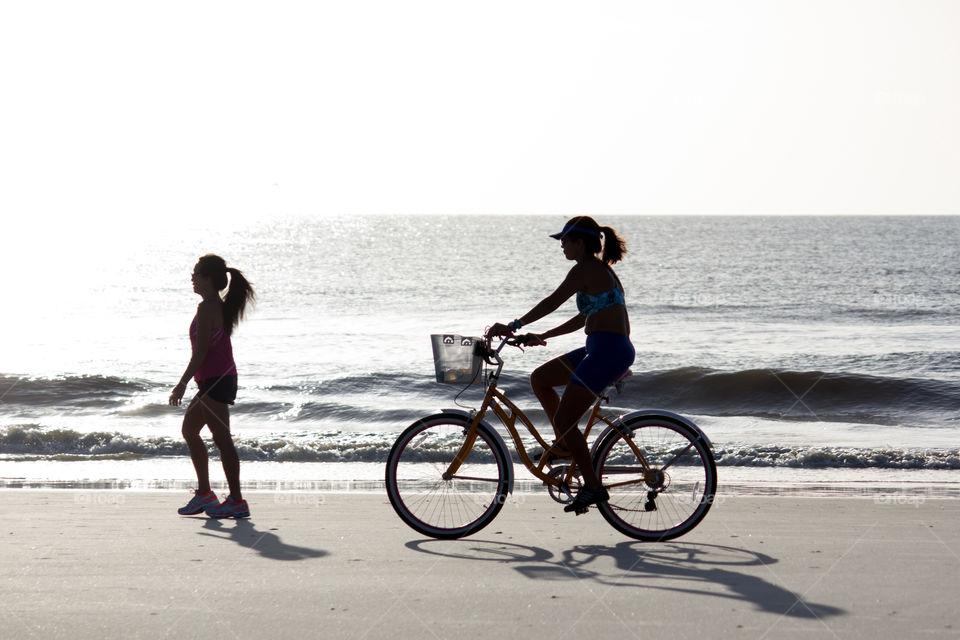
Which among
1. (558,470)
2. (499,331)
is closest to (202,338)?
(499,331)

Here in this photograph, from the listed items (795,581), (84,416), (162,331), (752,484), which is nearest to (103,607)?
(795,581)

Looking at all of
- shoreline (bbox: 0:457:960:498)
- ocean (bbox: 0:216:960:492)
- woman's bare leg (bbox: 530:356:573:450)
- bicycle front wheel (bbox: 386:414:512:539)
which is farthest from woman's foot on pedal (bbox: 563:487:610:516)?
ocean (bbox: 0:216:960:492)

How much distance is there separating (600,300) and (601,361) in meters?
0.34

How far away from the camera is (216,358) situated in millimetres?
6234

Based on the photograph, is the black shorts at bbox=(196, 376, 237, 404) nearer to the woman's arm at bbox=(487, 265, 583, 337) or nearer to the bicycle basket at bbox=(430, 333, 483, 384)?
the bicycle basket at bbox=(430, 333, 483, 384)

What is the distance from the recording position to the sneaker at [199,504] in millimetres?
6341

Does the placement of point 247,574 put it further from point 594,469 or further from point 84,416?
point 84,416

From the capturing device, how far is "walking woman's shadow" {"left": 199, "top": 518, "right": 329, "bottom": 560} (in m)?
5.30

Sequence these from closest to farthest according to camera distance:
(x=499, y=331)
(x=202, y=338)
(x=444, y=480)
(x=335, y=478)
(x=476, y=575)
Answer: (x=476, y=575) < (x=499, y=331) < (x=444, y=480) < (x=202, y=338) < (x=335, y=478)

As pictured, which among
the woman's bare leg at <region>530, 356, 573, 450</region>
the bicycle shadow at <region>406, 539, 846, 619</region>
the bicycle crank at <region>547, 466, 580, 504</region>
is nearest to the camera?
the bicycle shadow at <region>406, 539, 846, 619</region>

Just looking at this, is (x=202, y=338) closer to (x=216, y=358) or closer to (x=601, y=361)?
(x=216, y=358)

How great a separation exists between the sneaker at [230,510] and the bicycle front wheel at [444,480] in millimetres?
1087

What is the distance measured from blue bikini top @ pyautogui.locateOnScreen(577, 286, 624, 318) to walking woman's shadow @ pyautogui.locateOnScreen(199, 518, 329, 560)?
1967 millimetres

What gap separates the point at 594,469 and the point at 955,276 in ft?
180
